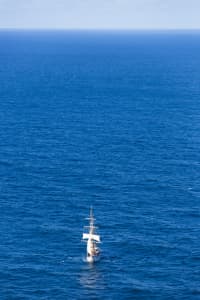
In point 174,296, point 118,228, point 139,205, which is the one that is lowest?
point 174,296

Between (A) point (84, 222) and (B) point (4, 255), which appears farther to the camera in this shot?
(A) point (84, 222)

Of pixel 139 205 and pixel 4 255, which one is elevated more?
pixel 139 205

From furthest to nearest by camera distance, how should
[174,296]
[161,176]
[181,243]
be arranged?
[161,176]
[181,243]
[174,296]

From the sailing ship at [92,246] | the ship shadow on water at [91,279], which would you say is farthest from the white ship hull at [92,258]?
the ship shadow on water at [91,279]

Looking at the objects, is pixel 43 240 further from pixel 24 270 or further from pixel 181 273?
pixel 181 273

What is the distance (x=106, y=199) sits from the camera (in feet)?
514

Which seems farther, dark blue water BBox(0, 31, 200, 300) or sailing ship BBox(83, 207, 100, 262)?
sailing ship BBox(83, 207, 100, 262)

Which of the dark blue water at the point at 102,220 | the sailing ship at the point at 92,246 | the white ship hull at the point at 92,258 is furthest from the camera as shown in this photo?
the sailing ship at the point at 92,246

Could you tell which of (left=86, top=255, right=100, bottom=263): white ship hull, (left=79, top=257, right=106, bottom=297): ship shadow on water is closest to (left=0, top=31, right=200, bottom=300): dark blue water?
(left=79, top=257, right=106, bottom=297): ship shadow on water

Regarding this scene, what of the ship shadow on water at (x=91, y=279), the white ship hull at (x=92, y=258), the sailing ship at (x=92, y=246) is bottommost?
the ship shadow on water at (x=91, y=279)

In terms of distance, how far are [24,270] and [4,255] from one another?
7.33 meters

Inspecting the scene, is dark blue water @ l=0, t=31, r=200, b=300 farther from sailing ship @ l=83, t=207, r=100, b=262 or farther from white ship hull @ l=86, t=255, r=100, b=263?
sailing ship @ l=83, t=207, r=100, b=262

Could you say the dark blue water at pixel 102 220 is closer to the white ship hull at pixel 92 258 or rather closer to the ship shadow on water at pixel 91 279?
the ship shadow on water at pixel 91 279

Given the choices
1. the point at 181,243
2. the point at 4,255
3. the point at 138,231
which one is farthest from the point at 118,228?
the point at 4,255
